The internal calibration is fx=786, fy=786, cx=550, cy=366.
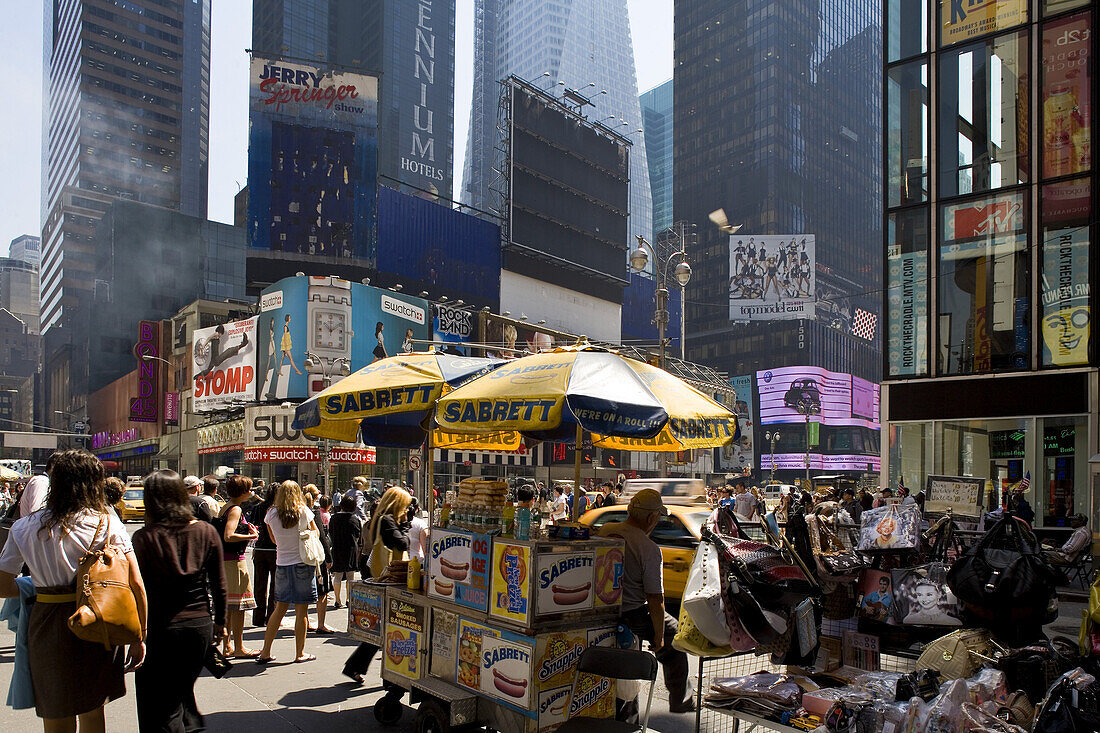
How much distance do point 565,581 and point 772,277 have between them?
59.6 meters

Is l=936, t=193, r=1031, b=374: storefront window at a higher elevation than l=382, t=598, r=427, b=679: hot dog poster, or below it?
higher

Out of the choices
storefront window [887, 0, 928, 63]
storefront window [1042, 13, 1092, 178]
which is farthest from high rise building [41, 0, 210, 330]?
storefront window [1042, 13, 1092, 178]

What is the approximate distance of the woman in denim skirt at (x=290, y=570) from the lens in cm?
806

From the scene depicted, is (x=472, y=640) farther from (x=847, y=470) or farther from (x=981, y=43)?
(x=847, y=470)

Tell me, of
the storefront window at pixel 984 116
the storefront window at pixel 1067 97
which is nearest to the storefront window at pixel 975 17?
the storefront window at pixel 984 116

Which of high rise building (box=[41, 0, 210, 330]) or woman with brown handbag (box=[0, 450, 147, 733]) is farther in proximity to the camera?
high rise building (box=[41, 0, 210, 330])

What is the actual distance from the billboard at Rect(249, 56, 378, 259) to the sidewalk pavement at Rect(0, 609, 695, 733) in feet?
164

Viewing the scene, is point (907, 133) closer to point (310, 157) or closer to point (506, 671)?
point (506, 671)

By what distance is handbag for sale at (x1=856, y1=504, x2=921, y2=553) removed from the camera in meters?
4.97

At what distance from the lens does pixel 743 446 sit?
79812 mm

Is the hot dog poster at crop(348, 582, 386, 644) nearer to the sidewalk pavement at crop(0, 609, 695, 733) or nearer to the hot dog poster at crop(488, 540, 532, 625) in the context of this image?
the sidewalk pavement at crop(0, 609, 695, 733)

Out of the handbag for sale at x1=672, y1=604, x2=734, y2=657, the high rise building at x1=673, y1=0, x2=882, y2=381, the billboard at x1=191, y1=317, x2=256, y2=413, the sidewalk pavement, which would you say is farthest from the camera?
the high rise building at x1=673, y1=0, x2=882, y2=381

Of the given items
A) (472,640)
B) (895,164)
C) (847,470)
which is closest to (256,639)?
(472,640)

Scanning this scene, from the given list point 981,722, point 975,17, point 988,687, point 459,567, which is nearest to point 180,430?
point 975,17
